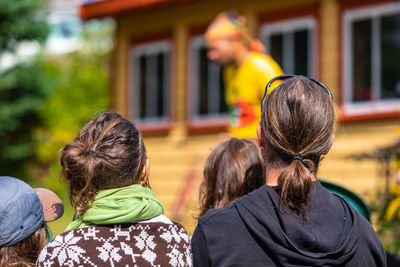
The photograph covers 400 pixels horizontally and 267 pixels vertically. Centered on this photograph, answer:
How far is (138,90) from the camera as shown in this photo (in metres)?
11.4

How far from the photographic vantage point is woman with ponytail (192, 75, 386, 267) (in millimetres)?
2045

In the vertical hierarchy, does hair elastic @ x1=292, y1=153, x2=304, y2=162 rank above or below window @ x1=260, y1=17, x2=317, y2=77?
below

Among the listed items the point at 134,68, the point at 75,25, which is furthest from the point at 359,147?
the point at 75,25

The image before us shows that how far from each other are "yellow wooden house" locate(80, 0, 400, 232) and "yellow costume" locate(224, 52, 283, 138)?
2122 millimetres

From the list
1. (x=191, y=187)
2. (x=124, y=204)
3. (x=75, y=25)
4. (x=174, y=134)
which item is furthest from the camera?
(x=75, y=25)

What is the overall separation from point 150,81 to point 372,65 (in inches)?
171

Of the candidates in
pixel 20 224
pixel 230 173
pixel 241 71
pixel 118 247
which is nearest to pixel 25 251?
pixel 20 224

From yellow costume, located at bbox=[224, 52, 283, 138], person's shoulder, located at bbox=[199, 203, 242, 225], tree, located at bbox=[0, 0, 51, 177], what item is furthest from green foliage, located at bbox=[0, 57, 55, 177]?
person's shoulder, located at bbox=[199, 203, 242, 225]

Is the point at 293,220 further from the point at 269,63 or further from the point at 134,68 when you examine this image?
the point at 134,68

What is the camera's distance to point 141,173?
2.39 m

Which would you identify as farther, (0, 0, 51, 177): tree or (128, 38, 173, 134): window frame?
(0, 0, 51, 177): tree

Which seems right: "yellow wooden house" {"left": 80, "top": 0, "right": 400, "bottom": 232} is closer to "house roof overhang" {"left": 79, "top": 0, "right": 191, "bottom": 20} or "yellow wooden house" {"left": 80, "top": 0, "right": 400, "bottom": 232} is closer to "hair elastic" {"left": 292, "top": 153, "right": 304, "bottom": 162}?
"house roof overhang" {"left": 79, "top": 0, "right": 191, "bottom": 20}

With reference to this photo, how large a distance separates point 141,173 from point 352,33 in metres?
6.75

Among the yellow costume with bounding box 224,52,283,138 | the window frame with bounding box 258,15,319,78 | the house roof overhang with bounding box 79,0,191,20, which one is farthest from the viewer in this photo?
the house roof overhang with bounding box 79,0,191,20
